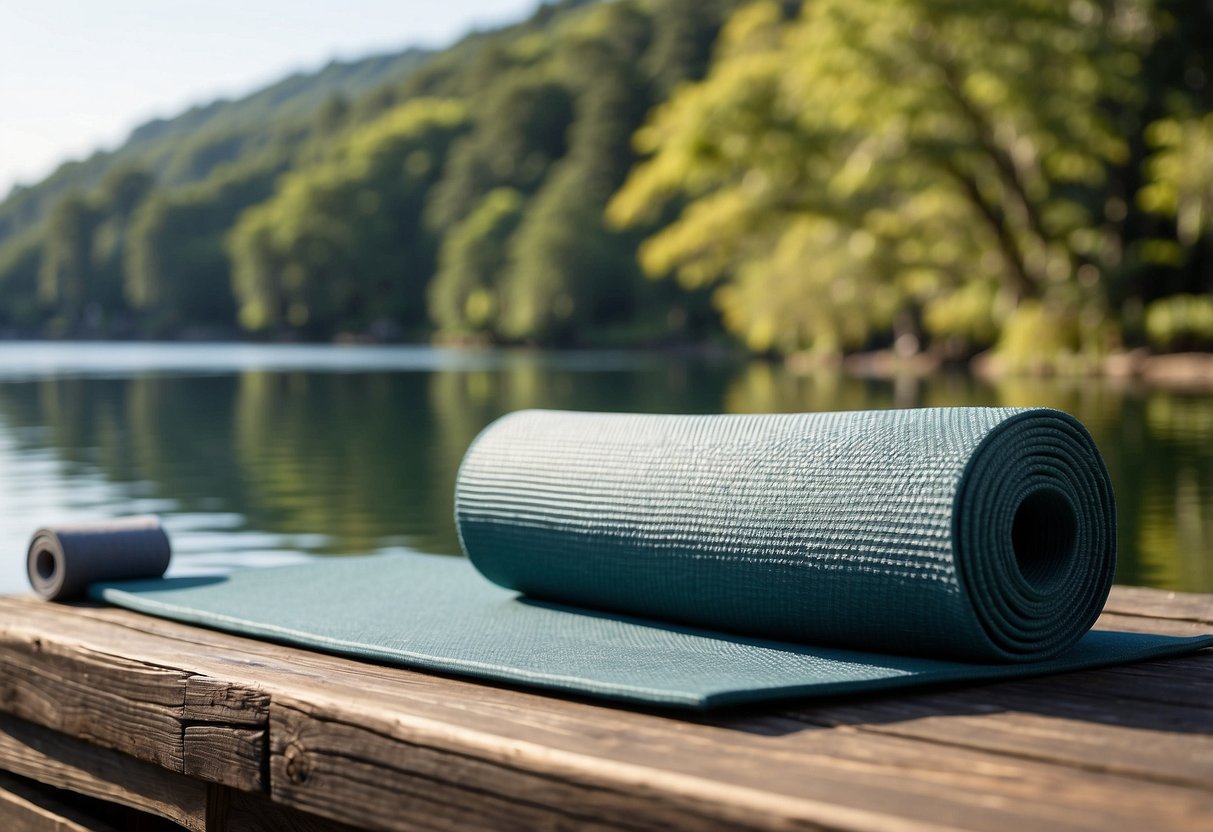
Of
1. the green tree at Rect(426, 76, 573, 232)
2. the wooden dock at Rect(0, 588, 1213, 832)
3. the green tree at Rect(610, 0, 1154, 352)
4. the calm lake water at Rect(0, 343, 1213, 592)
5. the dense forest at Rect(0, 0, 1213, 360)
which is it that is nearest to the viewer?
the wooden dock at Rect(0, 588, 1213, 832)

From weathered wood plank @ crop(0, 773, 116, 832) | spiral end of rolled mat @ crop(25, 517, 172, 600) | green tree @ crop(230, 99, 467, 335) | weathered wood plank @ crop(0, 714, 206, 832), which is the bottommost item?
weathered wood plank @ crop(0, 773, 116, 832)

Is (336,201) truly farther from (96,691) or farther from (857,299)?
(96,691)

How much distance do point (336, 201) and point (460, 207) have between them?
28.6ft

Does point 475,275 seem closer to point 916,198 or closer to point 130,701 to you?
point 916,198

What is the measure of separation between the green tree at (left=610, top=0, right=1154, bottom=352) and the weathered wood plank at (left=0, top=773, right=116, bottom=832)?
26.2m

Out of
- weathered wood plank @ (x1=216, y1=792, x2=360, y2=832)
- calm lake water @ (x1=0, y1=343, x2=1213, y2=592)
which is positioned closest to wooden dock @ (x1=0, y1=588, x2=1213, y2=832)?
weathered wood plank @ (x1=216, y1=792, x2=360, y2=832)

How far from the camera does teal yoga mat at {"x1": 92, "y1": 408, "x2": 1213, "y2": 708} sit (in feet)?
8.36

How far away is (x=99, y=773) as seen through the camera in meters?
2.96

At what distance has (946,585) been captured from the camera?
2529 mm

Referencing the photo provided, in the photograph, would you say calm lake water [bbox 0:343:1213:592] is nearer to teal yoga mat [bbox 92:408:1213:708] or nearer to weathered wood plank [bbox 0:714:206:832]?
weathered wood plank [bbox 0:714:206:832]

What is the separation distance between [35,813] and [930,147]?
27.4 meters

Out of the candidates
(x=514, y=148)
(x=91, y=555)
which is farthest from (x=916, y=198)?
(x=514, y=148)

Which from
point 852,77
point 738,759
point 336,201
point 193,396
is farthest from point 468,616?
point 336,201

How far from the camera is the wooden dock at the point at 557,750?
5.80 feet
